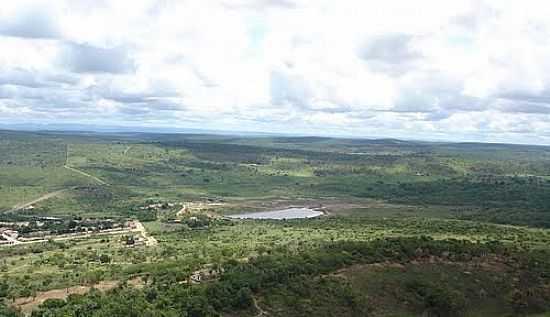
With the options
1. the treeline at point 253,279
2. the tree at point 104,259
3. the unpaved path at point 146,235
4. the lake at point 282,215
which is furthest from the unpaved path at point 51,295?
the lake at point 282,215

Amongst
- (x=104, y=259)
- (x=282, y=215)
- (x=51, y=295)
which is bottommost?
(x=282, y=215)

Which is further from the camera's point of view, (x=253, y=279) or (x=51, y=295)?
(x=51, y=295)

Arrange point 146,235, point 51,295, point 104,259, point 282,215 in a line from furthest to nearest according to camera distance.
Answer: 1. point 282,215
2. point 146,235
3. point 104,259
4. point 51,295

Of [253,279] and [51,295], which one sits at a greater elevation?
[253,279]

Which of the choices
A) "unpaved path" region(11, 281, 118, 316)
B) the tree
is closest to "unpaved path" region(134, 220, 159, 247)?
the tree

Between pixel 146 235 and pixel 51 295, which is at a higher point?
pixel 51 295

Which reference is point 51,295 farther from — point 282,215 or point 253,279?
point 282,215

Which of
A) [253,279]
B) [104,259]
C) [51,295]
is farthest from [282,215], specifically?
[51,295]

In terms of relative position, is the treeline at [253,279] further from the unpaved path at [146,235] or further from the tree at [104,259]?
the unpaved path at [146,235]

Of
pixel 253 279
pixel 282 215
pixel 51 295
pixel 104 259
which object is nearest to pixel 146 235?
pixel 104 259

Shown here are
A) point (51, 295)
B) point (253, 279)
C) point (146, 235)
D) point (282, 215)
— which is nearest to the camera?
point (253, 279)
